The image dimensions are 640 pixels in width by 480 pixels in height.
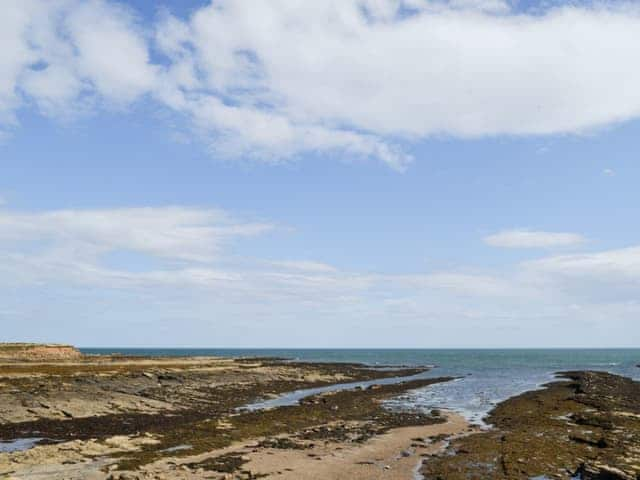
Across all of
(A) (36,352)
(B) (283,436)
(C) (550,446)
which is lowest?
(B) (283,436)

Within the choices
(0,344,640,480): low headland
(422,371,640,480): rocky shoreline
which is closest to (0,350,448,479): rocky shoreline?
(0,344,640,480): low headland

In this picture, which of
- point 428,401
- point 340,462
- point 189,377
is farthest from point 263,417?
point 189,377

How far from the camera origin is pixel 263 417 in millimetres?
41594

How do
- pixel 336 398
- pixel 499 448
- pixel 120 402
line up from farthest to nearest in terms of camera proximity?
pixel 336 398 → pixel 120 402 → pixel 499 448

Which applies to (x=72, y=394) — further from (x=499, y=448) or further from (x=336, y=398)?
(x=499, y=448)

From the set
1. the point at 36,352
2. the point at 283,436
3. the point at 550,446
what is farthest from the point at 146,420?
the point at 36,352

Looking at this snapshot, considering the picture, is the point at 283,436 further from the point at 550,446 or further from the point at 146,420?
the point at 550,446

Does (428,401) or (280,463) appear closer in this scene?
(280,463)

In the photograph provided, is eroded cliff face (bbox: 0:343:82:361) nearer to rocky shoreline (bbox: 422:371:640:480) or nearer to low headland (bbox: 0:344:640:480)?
low headland (bbox: 0:344:640:480)

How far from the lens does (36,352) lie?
9581cm

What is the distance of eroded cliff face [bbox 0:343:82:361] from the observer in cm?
9012

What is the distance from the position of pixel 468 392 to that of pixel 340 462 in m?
43.9

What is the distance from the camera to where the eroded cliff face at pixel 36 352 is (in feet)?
296

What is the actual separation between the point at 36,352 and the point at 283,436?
78880 mm
